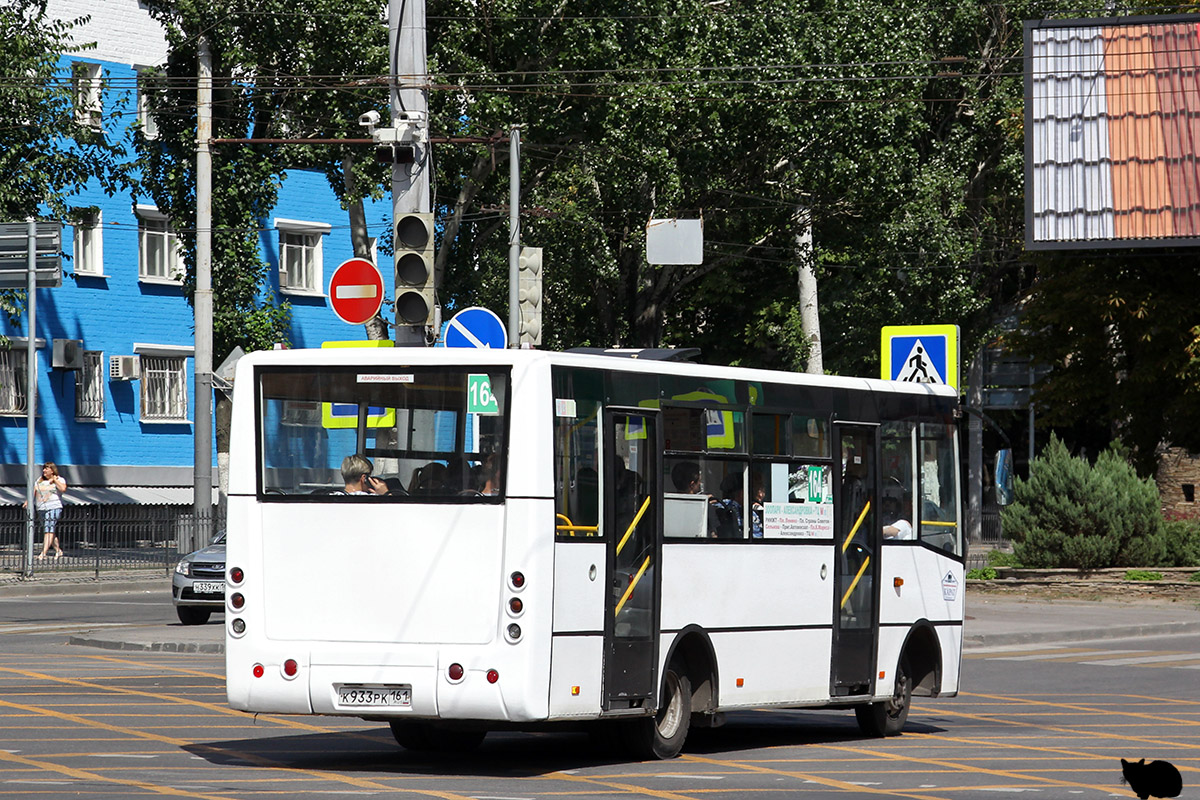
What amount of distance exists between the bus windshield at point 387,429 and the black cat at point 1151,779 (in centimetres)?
832

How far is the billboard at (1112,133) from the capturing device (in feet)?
103

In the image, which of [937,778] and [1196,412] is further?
[1196,412]

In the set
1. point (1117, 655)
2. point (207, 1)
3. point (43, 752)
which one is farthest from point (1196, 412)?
point (43, 752)

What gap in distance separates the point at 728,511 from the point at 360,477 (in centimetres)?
255

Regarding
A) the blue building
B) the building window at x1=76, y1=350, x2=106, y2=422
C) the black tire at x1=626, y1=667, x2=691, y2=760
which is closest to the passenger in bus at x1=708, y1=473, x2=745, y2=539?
the black tire at x1=626, y1=667, x2=691, y2=760

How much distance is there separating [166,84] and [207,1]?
8.10ft

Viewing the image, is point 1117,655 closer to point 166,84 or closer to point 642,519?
point 642,519

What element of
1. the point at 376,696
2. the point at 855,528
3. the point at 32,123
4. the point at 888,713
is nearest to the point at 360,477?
the point at 376,696

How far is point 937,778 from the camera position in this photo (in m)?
11.0

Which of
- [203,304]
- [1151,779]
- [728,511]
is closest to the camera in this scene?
[1151,779]

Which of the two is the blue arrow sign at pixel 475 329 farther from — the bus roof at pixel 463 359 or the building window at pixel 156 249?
the building window at pixel 156 249

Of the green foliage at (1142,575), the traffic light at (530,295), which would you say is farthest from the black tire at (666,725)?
the green foliage at (1142,575)

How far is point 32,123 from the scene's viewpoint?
36.2 m

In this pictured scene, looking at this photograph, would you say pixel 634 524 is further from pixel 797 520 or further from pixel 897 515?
pixel 897 515
